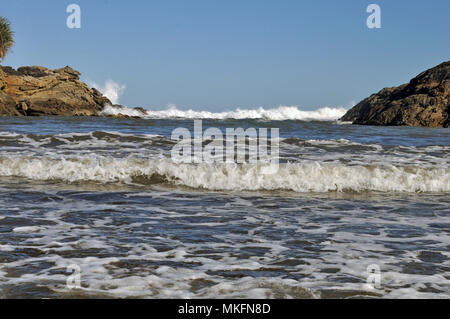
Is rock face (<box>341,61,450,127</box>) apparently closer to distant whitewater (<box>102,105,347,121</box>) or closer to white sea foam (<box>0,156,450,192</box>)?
distant whitewater (<box>102,105,347,121</box>)

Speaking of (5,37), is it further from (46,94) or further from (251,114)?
(251,114)

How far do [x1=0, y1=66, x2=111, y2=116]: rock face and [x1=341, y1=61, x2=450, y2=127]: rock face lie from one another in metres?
24.1

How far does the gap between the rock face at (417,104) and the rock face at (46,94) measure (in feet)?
79.2

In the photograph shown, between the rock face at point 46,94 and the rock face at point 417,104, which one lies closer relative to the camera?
the rock face at point 417,104

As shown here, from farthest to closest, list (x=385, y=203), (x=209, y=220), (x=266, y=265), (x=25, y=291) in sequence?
(x=385, y=203) < (x=209, y=220) < (x=266, y=265) < (x=25, y=291)

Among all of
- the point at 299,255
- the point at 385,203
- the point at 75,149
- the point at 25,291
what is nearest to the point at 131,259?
the point at 25,291

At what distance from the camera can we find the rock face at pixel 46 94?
121 feet

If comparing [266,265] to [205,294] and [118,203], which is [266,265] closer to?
[205,294]

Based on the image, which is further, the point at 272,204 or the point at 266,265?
the point at 272,204

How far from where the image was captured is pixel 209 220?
197 inches

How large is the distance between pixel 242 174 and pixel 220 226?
3.30 meters

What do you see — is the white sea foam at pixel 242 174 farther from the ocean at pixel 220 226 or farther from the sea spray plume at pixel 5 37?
the sea spray plume at pixel 5 37

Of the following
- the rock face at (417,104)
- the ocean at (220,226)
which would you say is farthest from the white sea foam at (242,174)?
the rock face at (417,104)
